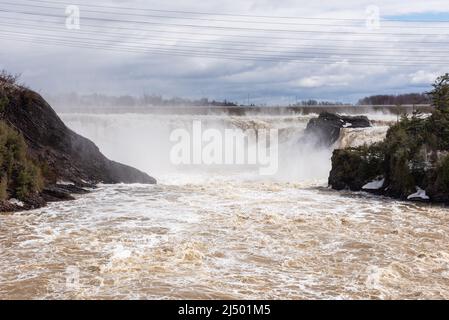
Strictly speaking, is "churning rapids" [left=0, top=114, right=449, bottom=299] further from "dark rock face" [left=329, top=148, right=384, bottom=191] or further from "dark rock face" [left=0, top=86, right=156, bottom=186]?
"dark rock face" [left=0, top=86, right=156, bottom=186]

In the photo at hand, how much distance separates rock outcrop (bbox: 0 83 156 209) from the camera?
17.3 m

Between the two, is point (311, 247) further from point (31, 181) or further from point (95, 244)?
point (31, 181)

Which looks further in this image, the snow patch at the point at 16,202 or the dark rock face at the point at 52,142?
the dark rock face at the point at 52,142

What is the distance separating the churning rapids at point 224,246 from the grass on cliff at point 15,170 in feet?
3.21

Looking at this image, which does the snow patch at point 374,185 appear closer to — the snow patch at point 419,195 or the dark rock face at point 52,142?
the snow patch at point 419,195

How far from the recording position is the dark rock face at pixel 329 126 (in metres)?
29.4

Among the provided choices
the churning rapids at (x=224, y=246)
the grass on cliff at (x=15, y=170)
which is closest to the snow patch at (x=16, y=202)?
the grass on cliff at (x=15, y=170)

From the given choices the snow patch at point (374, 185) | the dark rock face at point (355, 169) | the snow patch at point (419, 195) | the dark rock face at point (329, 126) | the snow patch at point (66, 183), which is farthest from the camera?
the dark rock face at point (329, 126)

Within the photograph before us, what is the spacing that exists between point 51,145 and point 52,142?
0.49 ft

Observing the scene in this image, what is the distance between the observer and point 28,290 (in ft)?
25.1

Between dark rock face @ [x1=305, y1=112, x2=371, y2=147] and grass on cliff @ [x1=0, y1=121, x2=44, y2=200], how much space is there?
1826cm

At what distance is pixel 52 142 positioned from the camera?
18.7 metres

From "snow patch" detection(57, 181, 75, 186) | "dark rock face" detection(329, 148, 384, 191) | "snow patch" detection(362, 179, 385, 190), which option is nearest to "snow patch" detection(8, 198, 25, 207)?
"snow patch" detection(57, 181, 75, 186)
